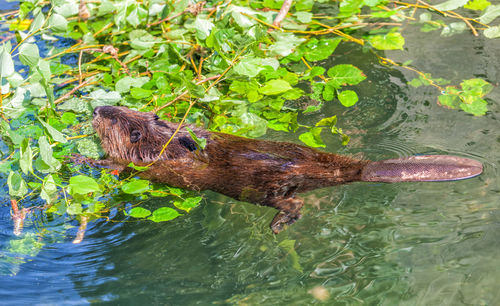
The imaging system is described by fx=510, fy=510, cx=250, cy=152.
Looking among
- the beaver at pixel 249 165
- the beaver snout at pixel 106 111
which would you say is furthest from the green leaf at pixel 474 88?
the beaver snout at pixel 106 111

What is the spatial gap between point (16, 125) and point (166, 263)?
195cm

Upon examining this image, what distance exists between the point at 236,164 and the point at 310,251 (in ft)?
Result: 2.32

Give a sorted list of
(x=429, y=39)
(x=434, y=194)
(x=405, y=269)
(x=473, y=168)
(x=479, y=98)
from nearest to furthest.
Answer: (x=405, y=269) → (x=473, y=168) → (x=434, y=194) → (x=479, y=98) → (x=429, y=39)

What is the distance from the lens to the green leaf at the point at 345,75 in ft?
12.1

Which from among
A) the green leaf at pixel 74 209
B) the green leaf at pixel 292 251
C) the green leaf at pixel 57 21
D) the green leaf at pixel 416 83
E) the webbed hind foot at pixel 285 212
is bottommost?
the green leaf at pixel 292 251

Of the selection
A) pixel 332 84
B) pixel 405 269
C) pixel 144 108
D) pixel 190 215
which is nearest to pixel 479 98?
pixel 332 84

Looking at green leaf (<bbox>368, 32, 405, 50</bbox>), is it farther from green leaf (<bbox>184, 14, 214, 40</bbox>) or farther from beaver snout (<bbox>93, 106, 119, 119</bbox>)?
beaver snout (<bbox>93, 106, 119, 119</bbox>)

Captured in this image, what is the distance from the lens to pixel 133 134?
338cm

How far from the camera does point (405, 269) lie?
8.18ft

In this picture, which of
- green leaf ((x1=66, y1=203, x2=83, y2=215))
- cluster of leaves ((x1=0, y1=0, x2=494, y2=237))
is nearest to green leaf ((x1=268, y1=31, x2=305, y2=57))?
cluster of leaves ((x1=0, y1=0, x2=494, y2=237))

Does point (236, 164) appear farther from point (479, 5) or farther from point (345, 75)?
point (479, 5)

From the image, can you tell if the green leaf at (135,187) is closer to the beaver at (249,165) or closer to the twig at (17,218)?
the beaver at (249,165)

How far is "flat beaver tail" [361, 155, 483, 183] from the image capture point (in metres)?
2.67

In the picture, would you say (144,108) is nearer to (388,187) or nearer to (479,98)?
(388,187)
